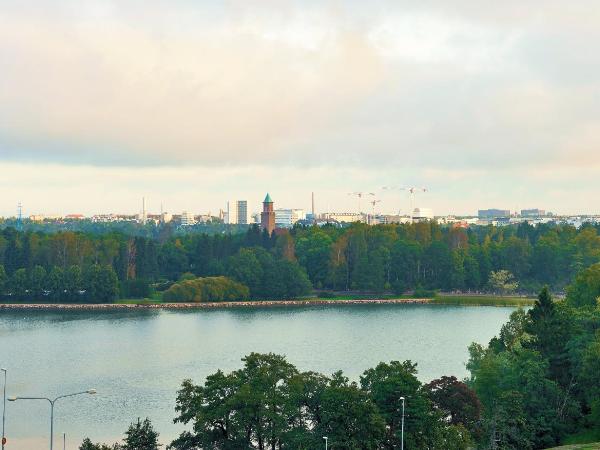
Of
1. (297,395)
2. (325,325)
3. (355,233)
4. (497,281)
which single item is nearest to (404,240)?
(355,233)

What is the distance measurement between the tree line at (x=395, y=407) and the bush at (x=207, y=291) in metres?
63.8

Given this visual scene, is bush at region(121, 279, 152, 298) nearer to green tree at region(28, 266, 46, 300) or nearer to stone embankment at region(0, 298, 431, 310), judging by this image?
stone embankment at region(0, 298, 431, 310)

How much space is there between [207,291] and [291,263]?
10745 millimetres

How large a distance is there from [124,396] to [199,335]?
24.6 m

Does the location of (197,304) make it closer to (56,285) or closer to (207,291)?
(207,291)

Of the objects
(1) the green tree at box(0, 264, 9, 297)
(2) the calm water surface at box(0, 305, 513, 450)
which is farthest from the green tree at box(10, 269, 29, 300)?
→ (2) the calm water surface at box(0, 305, 513, 450)

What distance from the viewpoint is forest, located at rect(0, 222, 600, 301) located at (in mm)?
103375

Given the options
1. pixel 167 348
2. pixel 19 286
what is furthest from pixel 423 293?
pixel 167 348

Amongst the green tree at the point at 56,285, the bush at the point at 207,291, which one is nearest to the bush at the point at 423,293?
the bush at the point at 207,291

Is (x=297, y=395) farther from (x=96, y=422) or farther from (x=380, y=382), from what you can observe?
(x=96, y=422)

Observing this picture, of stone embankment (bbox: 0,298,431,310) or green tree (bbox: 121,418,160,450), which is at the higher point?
stone embankment (bbox: 0,298,431,310)

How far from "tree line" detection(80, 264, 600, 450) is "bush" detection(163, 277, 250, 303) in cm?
6384

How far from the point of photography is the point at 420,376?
51.4 meters

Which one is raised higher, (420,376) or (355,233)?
(355,233)
